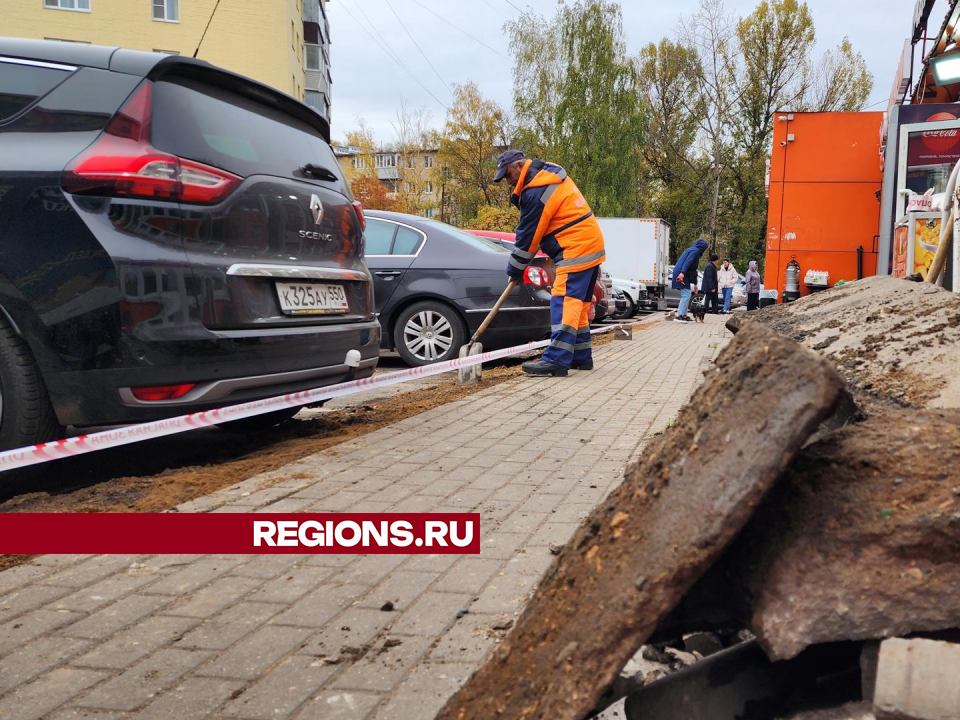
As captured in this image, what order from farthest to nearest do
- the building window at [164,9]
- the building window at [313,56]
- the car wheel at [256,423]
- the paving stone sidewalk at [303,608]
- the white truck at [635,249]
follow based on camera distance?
the building window at [313,56], the building window at [164,9], the white truck at [635,249], the car wheel at [256,423], the paving stone sidewalk at [303,608]

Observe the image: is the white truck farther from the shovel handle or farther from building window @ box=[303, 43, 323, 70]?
building window @ box=[303, 43, 323, 70]

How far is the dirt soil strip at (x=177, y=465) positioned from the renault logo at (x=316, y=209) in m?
1.29

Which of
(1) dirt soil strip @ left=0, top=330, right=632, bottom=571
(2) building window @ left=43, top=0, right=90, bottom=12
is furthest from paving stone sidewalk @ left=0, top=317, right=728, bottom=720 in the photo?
(2) building window @ left=43, top=0, right=90, bottom=12

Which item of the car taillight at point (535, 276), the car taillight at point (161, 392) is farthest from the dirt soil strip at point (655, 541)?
the car taillight at point (535, 276)

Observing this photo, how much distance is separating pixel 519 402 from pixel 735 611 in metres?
5.01

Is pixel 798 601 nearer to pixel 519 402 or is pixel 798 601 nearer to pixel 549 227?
pixel 519 402

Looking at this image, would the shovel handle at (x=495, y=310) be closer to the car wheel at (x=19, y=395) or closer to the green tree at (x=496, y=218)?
the car wheel at (x=19, y=395)

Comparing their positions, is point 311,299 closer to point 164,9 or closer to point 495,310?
point 495,310

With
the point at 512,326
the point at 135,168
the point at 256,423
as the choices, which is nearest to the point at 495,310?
the point at 512,326

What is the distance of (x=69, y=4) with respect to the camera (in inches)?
1368

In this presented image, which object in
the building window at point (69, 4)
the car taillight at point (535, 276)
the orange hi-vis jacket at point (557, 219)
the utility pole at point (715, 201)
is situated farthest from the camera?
the utility pole at point (715, 201)

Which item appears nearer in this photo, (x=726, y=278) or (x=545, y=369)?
(x=545, y=369)

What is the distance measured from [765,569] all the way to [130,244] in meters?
3.01

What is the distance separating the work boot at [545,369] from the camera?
8133 mm
